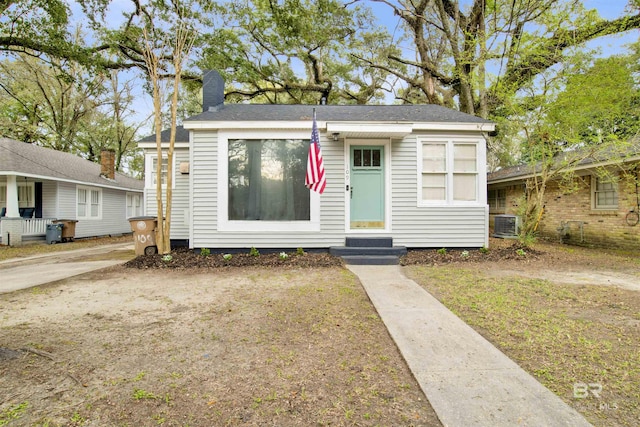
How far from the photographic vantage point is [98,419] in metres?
1.74

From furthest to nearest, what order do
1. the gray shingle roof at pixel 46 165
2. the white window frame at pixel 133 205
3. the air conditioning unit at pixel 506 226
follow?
the white window frame at pixel 133 205 → the gray shingle roof at pixel 46 165 → the air conditioning unit at pixel 506 226

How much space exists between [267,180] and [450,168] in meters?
4.33

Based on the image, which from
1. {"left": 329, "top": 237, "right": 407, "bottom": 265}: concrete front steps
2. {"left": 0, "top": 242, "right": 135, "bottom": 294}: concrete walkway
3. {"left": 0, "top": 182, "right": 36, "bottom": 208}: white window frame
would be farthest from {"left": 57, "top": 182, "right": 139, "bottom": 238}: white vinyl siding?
{"left": 329, "top": 237, "right": 407, "bottom": 265}: concrete front steps

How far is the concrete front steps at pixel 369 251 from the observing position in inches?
253

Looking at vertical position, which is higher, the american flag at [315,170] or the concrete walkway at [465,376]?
the american flag at [315,170]

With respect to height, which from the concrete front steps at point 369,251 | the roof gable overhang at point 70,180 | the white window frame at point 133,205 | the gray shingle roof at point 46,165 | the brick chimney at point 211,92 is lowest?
the concrete front steps at point 369,251

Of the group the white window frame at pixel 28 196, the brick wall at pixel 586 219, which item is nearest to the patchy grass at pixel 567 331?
the brick wall at pixel 586 219

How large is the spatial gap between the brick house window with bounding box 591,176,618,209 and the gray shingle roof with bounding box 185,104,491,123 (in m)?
5.06

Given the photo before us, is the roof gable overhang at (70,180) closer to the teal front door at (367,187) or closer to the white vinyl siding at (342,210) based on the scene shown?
the white vinyl siding at (342,210)

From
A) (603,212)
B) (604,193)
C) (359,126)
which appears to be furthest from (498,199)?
(359,126)

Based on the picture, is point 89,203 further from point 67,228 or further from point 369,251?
point 369,251

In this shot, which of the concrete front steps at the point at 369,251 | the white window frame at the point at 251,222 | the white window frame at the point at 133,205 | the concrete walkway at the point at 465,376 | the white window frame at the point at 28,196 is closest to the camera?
the concrete walkway at the point at 465,376

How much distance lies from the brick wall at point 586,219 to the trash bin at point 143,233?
11215 mm

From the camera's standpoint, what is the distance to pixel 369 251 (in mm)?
6871
